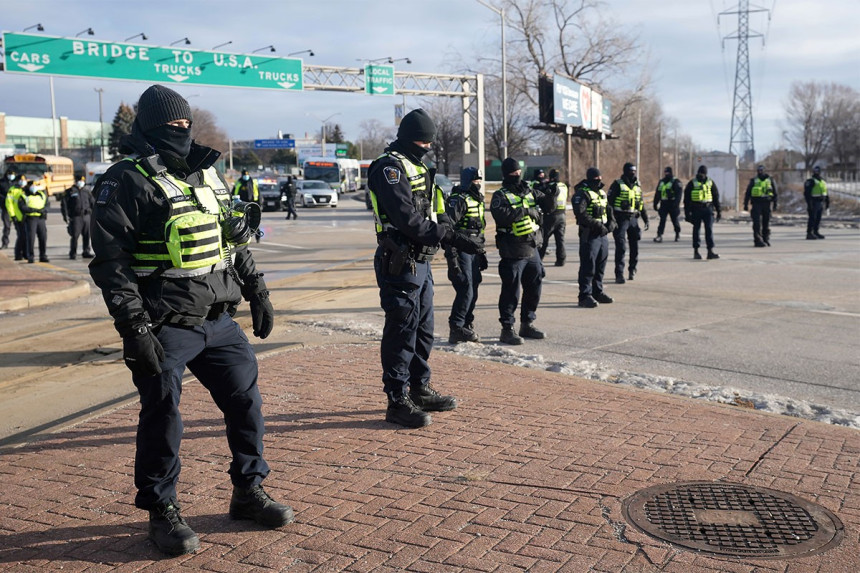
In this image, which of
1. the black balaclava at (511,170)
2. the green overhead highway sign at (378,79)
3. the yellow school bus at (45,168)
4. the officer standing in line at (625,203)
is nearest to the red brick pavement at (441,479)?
the black balaclava at (511,170)

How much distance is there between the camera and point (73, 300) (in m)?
12.1

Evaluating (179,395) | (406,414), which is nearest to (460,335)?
(406,414)

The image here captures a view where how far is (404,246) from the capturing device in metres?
5.29

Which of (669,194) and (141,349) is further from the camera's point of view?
(669,194)

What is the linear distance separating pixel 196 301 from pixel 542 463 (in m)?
2.18

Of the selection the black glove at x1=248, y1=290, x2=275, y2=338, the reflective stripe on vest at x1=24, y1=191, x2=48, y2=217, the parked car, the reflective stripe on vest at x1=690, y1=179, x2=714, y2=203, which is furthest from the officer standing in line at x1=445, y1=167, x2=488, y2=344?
the parked car

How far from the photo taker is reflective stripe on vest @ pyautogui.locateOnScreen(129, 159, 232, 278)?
353 cm

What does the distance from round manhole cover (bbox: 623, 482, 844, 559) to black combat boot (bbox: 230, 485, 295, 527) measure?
5.32ft

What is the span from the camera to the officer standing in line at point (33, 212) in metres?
15.8

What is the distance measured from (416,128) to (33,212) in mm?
13070

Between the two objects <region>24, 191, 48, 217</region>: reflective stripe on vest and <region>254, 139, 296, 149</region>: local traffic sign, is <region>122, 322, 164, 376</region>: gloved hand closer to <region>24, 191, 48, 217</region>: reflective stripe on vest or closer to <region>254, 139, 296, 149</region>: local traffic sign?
<region>24, 191, 48, 217</region>: reflective stripe on vest

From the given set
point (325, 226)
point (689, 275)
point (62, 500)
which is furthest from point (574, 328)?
point (325, 226)

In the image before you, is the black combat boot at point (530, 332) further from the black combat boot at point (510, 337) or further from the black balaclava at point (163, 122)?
the black balaclava at point (163, 122)

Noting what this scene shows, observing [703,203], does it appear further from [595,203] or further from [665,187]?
[595,203]
